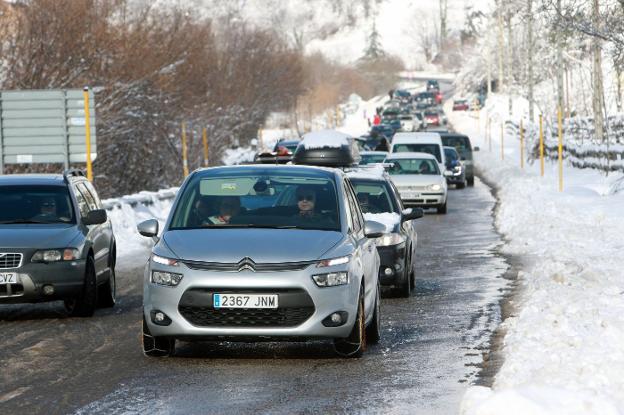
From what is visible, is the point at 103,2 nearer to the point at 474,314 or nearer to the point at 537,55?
A: the point at 474,314

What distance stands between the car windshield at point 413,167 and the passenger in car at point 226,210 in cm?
2445

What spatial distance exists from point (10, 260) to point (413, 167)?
78.7ft

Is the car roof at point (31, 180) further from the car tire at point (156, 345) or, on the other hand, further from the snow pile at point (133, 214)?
the snow pile at point (133, 214)

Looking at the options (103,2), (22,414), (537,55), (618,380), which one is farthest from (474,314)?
(537,55)

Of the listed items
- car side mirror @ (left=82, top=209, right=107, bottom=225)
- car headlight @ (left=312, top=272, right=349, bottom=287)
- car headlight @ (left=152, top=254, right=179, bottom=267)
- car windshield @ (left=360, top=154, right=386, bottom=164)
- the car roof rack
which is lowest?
car headlight @ (left=312, top=272, right=349, bottom=287)

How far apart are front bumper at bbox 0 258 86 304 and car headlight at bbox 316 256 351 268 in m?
4.21

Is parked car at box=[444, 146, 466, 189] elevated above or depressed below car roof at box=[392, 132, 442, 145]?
below

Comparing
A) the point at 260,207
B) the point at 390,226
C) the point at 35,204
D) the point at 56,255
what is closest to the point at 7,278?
the point at 56,255

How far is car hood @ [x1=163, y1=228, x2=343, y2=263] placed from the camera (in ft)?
34.9

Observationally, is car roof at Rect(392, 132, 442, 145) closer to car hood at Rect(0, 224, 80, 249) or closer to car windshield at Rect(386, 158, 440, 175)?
car windshield at Rect(386, 158, 440, 175)

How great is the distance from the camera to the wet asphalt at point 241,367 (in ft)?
29.7

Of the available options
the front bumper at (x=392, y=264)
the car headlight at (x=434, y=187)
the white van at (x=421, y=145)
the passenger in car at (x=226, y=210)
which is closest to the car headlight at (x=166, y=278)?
the passenger in car at (x=226, y=210)

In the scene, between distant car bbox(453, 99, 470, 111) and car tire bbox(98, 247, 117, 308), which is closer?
car tire bbox(98, 247, 117, 308)

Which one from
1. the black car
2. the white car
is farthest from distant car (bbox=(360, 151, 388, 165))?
the black car
